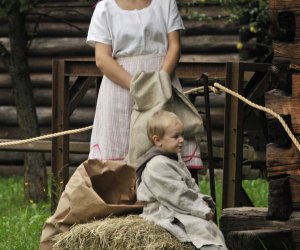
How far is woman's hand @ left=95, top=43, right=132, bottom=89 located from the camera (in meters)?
6.99

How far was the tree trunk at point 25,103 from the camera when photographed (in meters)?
12.1

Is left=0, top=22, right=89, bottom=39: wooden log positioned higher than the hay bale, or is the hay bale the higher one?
left=0, top=22, right=89, bottom=39: wooden log

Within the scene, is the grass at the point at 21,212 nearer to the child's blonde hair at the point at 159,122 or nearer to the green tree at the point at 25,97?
the green tree at the point at 25,97

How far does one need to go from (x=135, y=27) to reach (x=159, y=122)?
91 centimetres

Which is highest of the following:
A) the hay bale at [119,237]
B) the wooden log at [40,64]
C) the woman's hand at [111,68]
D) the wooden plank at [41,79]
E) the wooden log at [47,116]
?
the woman's hand at [111,68]

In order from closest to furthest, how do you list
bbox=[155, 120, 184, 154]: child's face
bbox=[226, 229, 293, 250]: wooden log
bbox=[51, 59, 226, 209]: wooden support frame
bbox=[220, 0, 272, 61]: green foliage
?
1. bbox=[155, 120, 184, 154]: child's face
2. bbox=[226, 229, 293, 250]: wooden log
3. bbox=[51, 59, 226, 209]: wooden support frame
4. bbox=[220, 0, 272, 61]: green foliage

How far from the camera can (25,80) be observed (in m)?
12.2

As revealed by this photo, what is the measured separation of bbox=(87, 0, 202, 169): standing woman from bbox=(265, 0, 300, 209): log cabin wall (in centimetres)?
50

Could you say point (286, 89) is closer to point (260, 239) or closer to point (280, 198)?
point (280, 198)

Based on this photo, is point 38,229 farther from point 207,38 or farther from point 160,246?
point 207,38

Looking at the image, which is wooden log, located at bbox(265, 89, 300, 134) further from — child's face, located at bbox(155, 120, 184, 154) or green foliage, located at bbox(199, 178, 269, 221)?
green foliage, located at bbox(199, 178, 269, 221)

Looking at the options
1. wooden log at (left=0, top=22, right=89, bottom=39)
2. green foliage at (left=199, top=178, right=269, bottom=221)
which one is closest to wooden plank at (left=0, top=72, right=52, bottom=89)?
wooden log at (left=0, top=22, right=89, bottom=39)

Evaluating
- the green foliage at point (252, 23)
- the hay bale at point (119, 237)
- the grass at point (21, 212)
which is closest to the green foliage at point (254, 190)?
the grass at point (21, 212)

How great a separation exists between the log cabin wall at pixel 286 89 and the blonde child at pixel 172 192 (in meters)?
0.87
